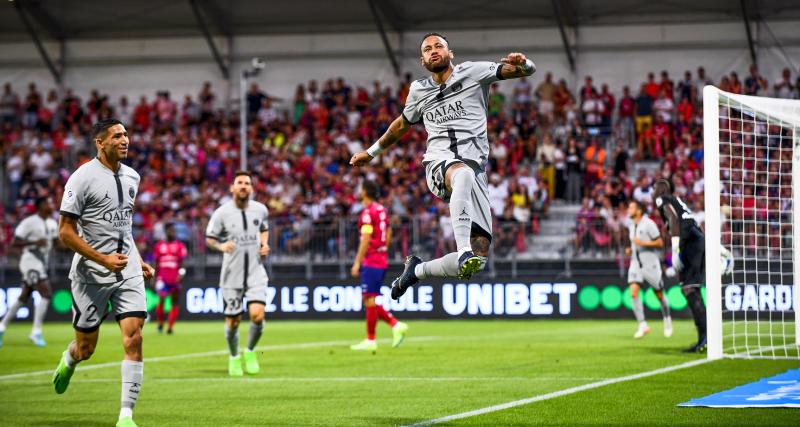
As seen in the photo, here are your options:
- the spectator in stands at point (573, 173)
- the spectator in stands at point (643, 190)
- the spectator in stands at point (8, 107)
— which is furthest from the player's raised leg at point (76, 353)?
the spectator in stands at point (8, 107)

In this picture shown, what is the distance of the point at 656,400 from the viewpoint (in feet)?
34.8

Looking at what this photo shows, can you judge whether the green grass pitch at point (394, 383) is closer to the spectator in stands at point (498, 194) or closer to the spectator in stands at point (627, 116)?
the spectator in stands at point (498, 194)

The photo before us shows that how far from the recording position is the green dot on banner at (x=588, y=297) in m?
28.6

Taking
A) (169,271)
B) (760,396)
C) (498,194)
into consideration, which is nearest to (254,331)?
(760,396)

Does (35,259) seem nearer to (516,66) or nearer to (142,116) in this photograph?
(516,66)

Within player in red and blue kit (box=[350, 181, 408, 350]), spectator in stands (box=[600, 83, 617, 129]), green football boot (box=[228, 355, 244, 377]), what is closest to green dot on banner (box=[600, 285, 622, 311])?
spectator in stands (box=[600, 83, 617, 129])

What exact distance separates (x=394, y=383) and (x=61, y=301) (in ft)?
69.2

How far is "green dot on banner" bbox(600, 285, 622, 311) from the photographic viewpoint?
28.5 m

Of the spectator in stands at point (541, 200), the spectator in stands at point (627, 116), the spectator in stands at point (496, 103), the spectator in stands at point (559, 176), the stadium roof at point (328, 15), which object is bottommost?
the spectator in stands at point (541, 200)

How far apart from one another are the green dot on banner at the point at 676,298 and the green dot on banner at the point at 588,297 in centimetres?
172

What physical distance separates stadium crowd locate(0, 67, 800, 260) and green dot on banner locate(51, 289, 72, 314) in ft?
7.82

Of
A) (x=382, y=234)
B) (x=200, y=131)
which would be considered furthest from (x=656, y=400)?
(x=200, y=131)

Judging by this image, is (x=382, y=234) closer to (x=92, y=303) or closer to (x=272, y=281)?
(x=92, y=303)

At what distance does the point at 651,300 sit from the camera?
1093 inches
